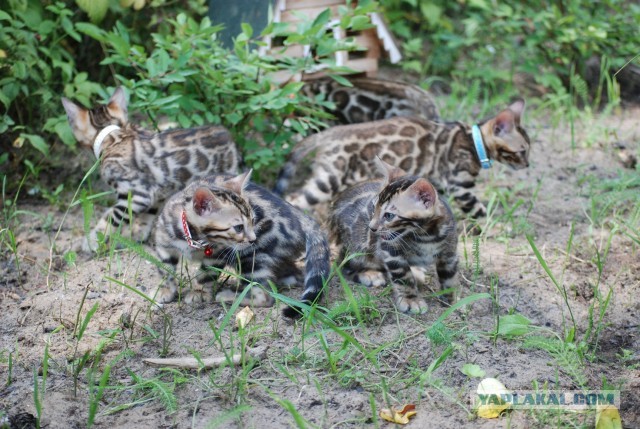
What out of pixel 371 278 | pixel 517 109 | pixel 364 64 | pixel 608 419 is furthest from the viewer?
pixel 364 64

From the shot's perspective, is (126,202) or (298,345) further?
(126,202)

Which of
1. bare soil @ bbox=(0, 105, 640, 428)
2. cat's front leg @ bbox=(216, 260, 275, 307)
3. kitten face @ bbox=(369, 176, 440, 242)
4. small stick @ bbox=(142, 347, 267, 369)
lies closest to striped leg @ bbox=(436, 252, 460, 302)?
bare soil @ bbox=(0, 105, 640, 428)

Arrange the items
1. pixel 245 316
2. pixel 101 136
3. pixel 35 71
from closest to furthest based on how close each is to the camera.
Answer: pixel 245 316 → pixel 101 136 → pixel 35 71

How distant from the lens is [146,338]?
4031mm

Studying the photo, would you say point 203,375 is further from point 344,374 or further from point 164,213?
point 164,213

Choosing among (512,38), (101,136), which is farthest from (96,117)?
(512,38)

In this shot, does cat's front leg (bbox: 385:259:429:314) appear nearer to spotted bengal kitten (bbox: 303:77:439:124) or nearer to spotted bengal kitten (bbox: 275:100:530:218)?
spotted bengal kitten (bbox: 275:100:530:218)

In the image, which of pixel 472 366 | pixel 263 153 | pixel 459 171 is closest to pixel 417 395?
pixel 472 366

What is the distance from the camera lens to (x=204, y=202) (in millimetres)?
4387

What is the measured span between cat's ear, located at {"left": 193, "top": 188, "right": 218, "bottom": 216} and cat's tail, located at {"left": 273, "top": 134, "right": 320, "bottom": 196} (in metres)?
1.53

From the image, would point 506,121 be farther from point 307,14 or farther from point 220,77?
point 220,77

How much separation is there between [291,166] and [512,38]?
429 centimetres

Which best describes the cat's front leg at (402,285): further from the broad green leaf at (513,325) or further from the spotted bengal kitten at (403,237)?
the broad green leaf at (513,325)

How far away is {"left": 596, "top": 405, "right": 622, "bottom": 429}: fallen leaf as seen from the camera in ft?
10.6
